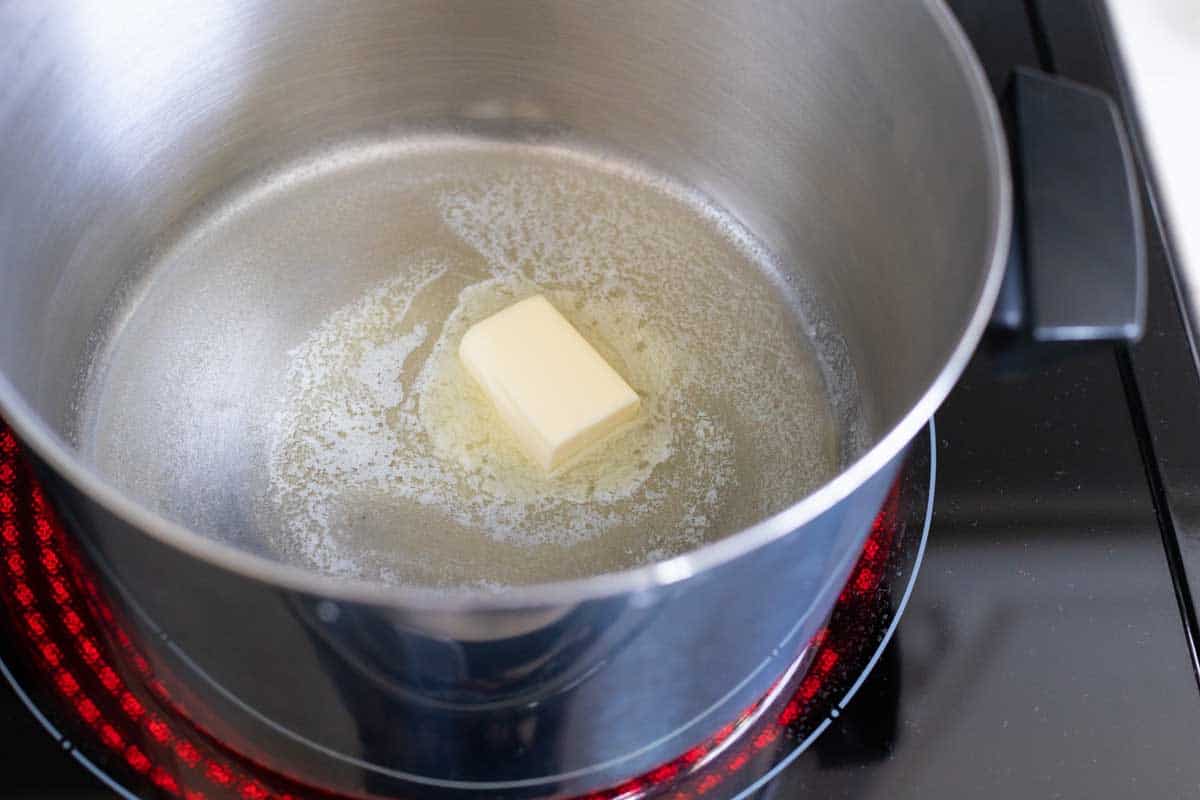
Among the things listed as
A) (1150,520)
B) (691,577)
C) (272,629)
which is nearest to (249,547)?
(272,629)

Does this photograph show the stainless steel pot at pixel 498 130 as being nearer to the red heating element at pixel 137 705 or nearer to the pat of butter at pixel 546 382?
the red heating element at pixel 137 705

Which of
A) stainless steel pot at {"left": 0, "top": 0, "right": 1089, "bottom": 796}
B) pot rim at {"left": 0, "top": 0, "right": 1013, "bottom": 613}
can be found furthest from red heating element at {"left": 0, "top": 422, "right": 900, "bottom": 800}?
pot rim at {"left": 0, "top": 0, "right": 1013, "bottom": 613}

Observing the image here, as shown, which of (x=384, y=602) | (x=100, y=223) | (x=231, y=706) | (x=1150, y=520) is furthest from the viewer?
(x=100, y=223)

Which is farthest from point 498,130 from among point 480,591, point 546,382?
point 480,591

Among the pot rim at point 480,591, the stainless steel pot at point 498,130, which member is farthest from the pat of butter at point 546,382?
the pot rim at point 480,591

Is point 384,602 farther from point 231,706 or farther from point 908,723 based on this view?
point 908,723

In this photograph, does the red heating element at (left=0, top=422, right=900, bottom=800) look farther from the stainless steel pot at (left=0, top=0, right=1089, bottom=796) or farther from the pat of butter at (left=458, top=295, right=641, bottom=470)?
the pat of butter at (left=458, top=295, right=641, bottom=470)
